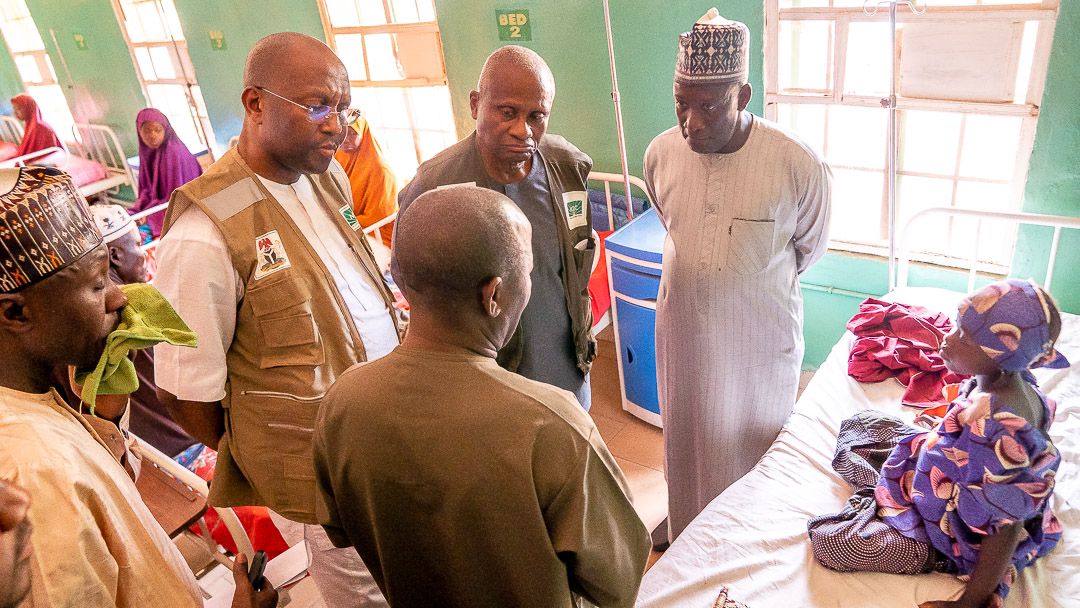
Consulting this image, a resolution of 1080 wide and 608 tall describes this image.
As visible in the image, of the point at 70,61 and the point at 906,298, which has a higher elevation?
the point at 70,61

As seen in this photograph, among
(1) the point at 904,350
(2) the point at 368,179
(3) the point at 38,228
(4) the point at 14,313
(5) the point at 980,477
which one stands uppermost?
(3) the point at 38,228

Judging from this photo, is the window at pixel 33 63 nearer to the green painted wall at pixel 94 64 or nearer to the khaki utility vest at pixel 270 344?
the green painted wall at pixel 94 64

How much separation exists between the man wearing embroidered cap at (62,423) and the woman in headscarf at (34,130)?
22.5 ft

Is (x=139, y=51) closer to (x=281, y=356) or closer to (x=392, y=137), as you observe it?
(x=392, y=137)

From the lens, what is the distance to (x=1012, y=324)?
4.69ft

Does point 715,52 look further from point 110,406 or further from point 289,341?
point 110,406

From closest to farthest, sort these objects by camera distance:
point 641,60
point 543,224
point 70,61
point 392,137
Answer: point 543,224, point 641,60, point 392,137, point 70,61

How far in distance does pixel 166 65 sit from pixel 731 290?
19.4 ft

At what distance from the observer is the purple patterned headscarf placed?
1427mm

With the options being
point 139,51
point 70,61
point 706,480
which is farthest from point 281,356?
point 70,61

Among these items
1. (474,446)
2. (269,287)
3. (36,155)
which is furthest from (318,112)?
(36,155)

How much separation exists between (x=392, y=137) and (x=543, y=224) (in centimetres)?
322

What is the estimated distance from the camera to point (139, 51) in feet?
20.1

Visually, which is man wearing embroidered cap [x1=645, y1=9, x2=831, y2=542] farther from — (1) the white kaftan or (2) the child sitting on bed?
(2) the child sitting on bed
